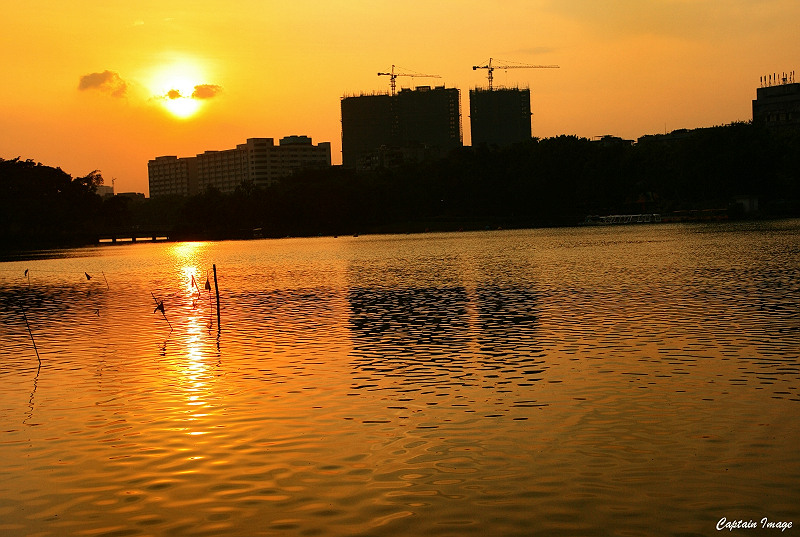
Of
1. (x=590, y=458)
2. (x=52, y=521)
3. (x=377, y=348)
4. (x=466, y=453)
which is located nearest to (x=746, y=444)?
(x=590, y=458)

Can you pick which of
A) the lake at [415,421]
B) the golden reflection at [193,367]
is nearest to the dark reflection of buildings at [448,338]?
the lake at [415,421]

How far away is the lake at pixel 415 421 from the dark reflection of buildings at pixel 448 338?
0.63 feet

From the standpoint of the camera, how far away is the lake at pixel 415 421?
55.9 ft

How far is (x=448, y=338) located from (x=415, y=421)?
632 inches

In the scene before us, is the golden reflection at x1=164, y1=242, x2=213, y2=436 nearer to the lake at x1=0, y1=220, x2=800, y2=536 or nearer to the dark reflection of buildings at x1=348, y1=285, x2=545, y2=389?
the lake at x1=0, y1=220, x2=800, y2=536

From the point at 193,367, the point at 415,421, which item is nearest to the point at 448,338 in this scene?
the point at 193,367

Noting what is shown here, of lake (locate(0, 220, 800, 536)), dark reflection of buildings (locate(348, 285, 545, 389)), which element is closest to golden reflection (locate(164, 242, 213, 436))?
lake (locate(0, 220, 800, 536))

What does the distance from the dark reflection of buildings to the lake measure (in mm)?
192

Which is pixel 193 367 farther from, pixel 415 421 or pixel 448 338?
pixel 415 421

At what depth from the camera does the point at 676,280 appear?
6544 centimetres

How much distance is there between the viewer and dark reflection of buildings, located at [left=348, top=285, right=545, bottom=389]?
30.8 meters

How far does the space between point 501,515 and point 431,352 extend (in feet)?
64.0

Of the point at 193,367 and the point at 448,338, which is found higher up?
the point at 448,338

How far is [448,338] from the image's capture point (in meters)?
40.0
